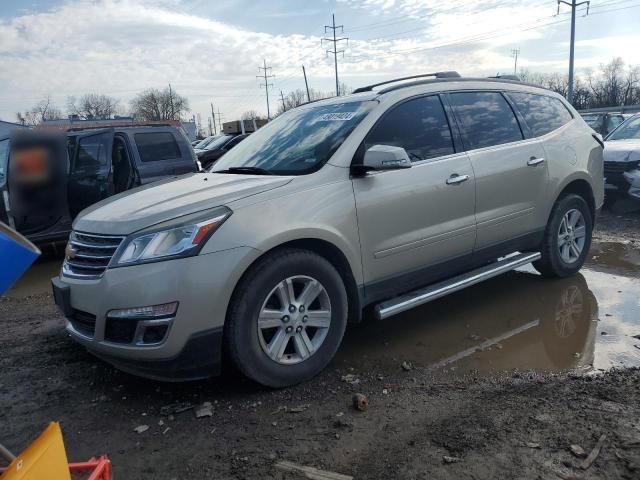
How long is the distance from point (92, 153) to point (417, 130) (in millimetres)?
5452

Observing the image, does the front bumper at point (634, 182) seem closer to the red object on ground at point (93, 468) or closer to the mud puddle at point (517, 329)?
the mud puddle at point (517, 329)

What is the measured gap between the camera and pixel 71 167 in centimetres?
751

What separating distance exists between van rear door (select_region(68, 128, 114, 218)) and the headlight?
488 centimetres

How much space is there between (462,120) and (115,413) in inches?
130

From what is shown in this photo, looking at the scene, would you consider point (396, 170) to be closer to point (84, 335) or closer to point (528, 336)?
point (528, 336)

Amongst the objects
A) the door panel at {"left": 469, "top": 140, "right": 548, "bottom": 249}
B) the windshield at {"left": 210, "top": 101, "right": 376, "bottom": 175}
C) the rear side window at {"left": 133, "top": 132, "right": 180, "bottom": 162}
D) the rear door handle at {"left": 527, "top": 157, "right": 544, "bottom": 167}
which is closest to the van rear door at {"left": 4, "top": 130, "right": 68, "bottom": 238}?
the rear side window at {"left": 133, "top": 132, "right": 180, "bottom": 162}

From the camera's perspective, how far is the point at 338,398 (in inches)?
124

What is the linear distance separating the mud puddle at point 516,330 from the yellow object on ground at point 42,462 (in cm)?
220

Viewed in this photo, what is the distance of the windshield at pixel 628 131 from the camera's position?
9.58 metres

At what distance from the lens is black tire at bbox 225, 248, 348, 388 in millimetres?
3025

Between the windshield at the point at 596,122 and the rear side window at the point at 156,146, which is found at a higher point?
the rear side window at the point at 156,146

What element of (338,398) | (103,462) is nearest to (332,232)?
(338,398)

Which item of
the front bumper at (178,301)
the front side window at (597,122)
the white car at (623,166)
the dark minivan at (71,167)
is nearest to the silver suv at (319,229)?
the front bumper at (178,301)

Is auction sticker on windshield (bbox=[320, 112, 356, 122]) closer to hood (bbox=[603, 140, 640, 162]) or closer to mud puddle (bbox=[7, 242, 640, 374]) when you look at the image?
mud puddle (bbox=[7, 242, 640, 374])
